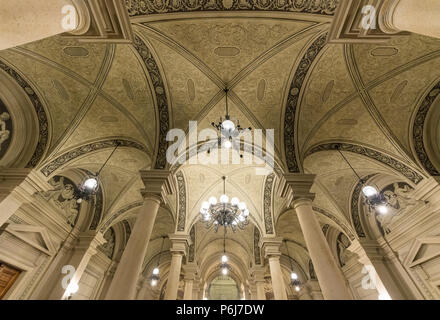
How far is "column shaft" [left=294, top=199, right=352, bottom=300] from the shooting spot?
3.58m

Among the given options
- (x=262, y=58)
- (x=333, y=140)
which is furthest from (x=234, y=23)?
(x=333, y=140)

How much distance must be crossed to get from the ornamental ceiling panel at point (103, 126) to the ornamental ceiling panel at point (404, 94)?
703cm

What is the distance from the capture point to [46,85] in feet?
19.0

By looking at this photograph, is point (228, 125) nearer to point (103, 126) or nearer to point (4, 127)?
point (103, 126)

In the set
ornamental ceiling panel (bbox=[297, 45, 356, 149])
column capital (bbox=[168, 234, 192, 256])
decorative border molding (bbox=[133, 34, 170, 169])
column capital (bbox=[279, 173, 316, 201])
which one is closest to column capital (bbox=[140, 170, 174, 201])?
decorative border molding (bbox=[133, 34, 170, 169])

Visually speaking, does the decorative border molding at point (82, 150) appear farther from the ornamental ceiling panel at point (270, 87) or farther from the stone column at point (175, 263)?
the stone column at point (175, 263)

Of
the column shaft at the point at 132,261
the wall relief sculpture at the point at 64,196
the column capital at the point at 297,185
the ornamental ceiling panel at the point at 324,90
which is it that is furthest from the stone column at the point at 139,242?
the wall relief sculpture at the point at 64,196

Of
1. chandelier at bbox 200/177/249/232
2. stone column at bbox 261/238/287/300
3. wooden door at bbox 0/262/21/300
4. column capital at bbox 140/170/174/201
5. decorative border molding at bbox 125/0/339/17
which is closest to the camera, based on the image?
decorative border molding at bbox 125/0/339/17

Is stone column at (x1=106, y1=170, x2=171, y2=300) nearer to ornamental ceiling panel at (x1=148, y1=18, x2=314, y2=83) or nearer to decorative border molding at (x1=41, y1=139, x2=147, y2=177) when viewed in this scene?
decorative border molding at (x1=41, y1=139, x2=147, y2=177)

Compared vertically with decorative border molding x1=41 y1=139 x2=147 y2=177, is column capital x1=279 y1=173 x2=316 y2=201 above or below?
below

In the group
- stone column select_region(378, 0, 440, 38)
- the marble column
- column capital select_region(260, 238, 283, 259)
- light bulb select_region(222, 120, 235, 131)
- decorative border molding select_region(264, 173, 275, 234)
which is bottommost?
the marble column

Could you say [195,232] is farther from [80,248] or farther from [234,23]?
[234,23]

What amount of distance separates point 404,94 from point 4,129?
11.2 metres

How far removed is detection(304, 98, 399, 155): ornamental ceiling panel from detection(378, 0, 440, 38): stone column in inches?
152
